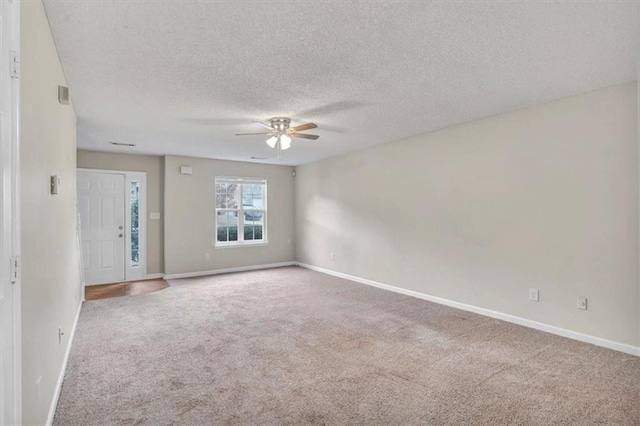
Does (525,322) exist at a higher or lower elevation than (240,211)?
lower

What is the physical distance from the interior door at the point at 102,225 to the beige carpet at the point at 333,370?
73.8 inches

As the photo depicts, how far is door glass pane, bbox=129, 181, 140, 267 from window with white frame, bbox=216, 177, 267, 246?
145 cm

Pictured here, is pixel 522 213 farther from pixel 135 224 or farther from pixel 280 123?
pixel 135 224

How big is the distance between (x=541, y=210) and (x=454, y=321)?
152 cm

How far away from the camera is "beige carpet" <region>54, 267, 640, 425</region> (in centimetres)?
213

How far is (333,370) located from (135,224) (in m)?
5.10

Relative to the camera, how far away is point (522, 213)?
3.71m

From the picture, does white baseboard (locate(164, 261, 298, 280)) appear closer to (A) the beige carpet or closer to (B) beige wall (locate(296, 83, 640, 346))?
(A) the beige carpet

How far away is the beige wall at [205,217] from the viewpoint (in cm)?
645

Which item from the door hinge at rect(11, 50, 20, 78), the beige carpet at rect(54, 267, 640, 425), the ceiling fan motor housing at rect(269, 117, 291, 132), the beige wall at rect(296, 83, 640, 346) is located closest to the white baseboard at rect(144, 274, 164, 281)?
the beige carpet at rect(54, 267, 640, 425)

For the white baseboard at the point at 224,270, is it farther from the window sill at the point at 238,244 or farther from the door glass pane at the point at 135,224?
the door glass pane at the point at 135,224

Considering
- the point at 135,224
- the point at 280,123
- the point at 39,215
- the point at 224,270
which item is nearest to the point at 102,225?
A: the point at 135,224

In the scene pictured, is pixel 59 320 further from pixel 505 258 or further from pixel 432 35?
pixel 505 258

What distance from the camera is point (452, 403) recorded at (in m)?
2.24
